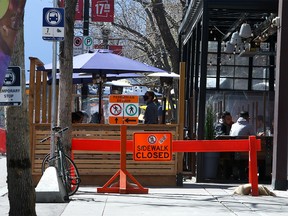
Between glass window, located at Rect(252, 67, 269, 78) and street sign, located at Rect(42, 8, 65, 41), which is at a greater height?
street sign, located at Rect(42, 8, 65, 41)

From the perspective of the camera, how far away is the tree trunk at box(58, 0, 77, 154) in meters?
13.2

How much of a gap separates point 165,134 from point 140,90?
2684cm

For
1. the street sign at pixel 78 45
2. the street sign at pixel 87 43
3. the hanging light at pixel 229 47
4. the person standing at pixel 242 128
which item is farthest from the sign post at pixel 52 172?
the street sign at pixel 87 43

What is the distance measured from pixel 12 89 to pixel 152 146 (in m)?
6.31

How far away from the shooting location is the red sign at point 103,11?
81.3 ft

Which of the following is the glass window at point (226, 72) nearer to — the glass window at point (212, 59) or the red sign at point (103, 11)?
the glass window at point (212, 59)

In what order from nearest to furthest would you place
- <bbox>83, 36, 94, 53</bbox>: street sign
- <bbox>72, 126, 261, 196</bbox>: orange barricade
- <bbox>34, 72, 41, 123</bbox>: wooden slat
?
<bbox>72, 126, 261, 196</bbox>: orange barricade < <bbox>34, 72, 41, 123</bbox>: wooden slat < <bbox>83, 36, 94, 53</bbox>: street sign

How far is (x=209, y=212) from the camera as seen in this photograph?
1073 cm

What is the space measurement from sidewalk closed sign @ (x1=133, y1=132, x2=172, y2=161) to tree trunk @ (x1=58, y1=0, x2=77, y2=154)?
1.29 metres

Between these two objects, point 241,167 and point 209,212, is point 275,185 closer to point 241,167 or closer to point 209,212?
point 241,167

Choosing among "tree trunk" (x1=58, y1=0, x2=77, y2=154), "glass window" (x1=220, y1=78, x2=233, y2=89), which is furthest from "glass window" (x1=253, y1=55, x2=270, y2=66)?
"tree trunk" (x1=58, y1=0, x2=77, y2=154)

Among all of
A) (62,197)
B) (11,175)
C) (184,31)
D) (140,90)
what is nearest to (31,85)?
(62,197)

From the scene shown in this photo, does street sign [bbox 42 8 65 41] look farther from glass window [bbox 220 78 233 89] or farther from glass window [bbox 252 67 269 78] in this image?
glass window [bbox 252 67 269 78]

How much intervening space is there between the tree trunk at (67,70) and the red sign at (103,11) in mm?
11553
